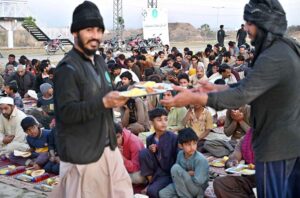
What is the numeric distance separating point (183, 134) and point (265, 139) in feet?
5.90

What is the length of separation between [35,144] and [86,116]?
3565 mm

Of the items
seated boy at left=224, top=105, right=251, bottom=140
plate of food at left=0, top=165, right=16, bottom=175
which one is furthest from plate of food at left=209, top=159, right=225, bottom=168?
plate of food at left=0, top=165, right=16, bottom=175

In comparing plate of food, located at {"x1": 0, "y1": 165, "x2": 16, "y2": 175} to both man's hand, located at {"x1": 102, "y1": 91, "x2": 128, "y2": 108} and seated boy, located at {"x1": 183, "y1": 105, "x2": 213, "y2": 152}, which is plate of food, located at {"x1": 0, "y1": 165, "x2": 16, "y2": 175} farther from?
man's hand, located at {"x1": 102, "y1": 91, "x2": 128, "y2": 108}

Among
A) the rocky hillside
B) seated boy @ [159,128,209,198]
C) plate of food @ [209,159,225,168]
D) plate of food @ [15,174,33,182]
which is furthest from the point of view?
the rocky hillside

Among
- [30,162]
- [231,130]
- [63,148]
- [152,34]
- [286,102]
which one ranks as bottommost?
[30,162]

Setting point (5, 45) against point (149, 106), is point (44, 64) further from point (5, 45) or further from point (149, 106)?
point (5, 45)

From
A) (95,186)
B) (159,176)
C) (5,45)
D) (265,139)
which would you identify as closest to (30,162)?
(159,176)

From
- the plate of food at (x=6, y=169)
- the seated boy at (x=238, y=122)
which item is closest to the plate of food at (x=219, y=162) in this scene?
the seated boy at (x=238, y=122)

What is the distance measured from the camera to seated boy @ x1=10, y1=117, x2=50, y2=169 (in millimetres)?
5445

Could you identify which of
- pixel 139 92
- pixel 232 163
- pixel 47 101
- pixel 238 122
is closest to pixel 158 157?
pixel 232 163

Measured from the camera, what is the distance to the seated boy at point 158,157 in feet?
14.4

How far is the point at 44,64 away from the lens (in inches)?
386

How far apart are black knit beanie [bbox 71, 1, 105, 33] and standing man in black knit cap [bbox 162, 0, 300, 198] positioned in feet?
2.01

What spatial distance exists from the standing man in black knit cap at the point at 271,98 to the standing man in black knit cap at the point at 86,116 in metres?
0.43
